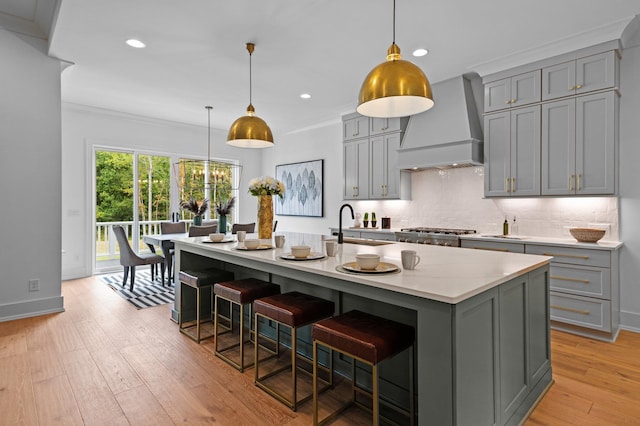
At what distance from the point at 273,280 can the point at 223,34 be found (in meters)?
2.38

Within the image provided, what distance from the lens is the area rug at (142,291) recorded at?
14.3 feet

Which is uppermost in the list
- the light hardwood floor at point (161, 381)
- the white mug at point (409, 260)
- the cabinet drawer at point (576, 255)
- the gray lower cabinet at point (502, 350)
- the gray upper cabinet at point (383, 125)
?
the gray upper cabinet at point (383, 125)

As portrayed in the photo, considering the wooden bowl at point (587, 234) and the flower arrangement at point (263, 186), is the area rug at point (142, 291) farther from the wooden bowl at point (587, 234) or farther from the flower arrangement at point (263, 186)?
the wooden bowl at point (587, 234)

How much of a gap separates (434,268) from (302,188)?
5364 mm

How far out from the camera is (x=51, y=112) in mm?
3852

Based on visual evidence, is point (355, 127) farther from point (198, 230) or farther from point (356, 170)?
point (198, 230)

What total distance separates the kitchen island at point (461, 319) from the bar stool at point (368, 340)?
10 centimetres

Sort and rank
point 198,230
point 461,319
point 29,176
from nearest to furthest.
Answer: point 461,319
point 29,176
point 198,230

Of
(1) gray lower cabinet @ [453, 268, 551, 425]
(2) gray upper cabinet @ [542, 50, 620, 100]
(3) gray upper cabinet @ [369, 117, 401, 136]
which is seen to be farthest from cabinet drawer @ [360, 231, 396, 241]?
(1) gray lower cabinet @ [453, 268, 551, 425]

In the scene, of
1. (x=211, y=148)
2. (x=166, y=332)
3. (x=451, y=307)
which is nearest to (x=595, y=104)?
(x=451, y=307)

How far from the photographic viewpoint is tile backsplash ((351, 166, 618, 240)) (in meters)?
3.59

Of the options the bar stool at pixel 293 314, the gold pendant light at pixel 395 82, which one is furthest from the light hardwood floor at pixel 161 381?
the gold pendant light at pixel 395 82

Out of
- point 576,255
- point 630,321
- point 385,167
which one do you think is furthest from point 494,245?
point 385,167

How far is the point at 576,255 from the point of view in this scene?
10.6 ft
